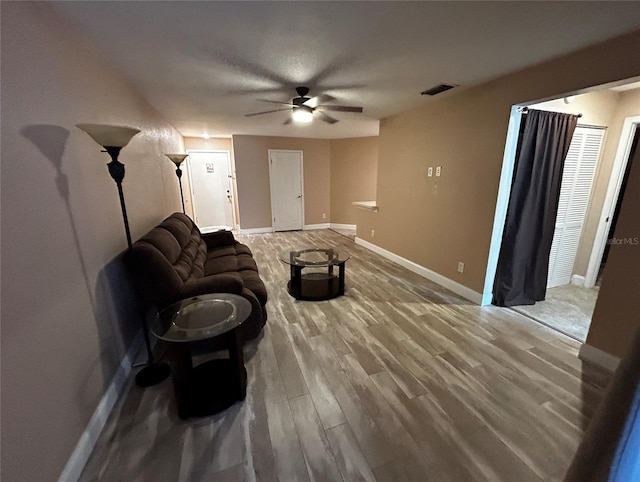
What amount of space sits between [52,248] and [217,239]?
263 centimetres

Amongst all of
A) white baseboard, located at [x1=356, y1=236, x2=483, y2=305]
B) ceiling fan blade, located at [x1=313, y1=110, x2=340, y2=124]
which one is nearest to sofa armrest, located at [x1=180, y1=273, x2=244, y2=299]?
ceiling fan blade, located at [x1=313, y1=110, x2=340, y2=124]

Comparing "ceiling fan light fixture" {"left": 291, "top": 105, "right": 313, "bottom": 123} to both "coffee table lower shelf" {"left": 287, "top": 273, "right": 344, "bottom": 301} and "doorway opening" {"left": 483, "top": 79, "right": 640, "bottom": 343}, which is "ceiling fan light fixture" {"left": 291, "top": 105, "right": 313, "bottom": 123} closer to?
"coffee table lower shelf" {"left": 287, "top": 273, "right": 344, "bottom": 301}

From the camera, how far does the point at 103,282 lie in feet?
6.02

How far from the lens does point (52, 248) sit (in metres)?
1.33

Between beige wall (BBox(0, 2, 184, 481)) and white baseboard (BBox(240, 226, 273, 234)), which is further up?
beige wall (BBox(0, 2, 184, 481))

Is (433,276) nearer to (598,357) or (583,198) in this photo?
(598,357)

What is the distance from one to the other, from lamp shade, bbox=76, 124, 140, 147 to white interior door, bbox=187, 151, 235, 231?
534cm

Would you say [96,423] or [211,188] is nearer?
[96,423]

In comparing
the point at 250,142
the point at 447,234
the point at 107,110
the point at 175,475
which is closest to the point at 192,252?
the point at 107,110

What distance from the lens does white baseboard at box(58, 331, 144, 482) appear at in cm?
132

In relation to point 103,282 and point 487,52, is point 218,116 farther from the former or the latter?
point 487,52

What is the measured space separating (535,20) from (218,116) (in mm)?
3989

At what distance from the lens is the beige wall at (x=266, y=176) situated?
21.0ft

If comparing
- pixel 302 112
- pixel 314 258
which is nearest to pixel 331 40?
pixel 302 112
